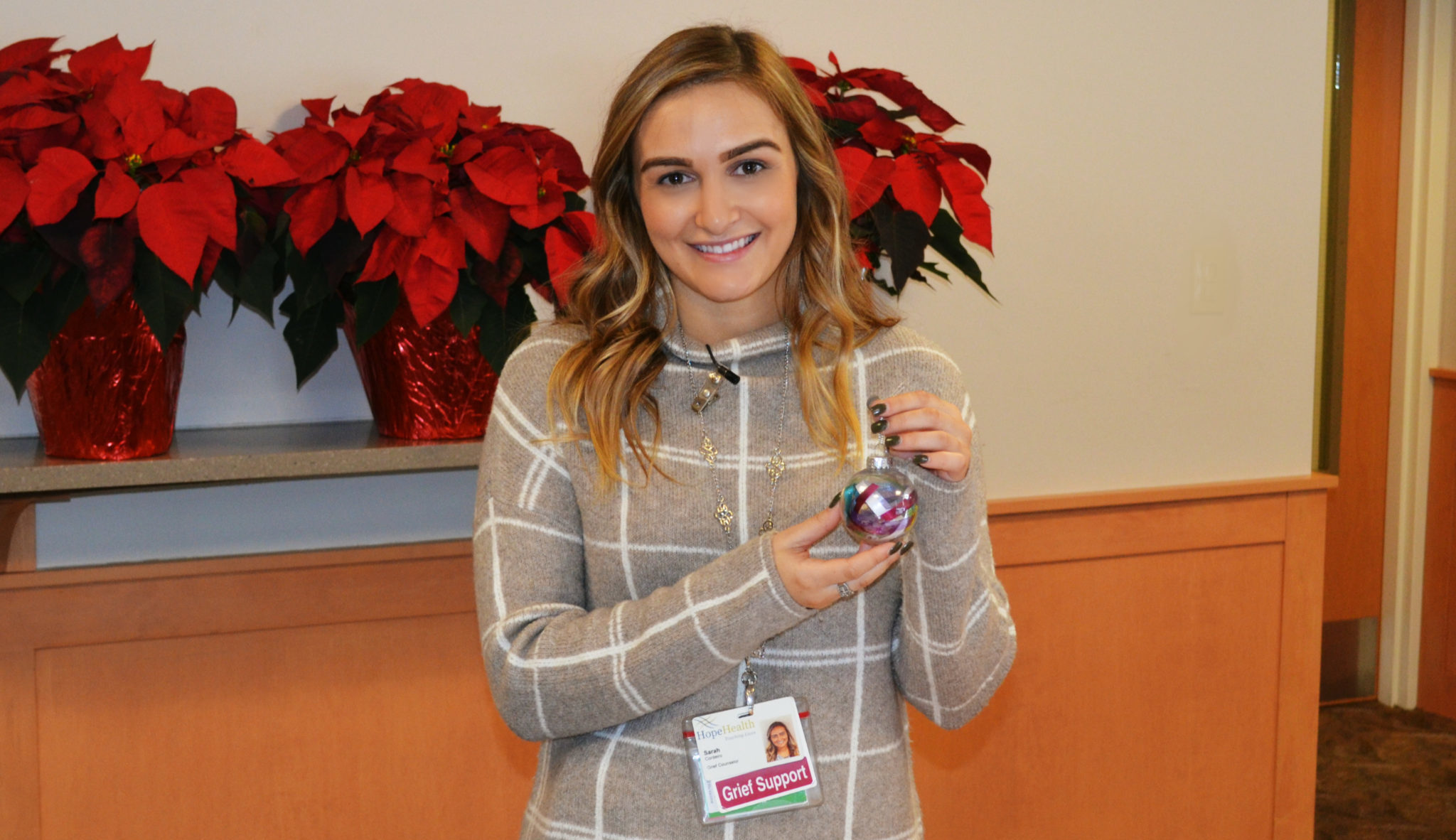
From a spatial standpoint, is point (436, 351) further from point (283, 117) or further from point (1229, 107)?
point (1229, 107)

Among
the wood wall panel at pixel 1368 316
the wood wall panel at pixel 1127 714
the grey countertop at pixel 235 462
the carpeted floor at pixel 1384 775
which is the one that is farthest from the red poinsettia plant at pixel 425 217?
the wood wall panel at pixel 1368 316

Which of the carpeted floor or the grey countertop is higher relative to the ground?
the grey countertop

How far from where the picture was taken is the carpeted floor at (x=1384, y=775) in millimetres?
2949

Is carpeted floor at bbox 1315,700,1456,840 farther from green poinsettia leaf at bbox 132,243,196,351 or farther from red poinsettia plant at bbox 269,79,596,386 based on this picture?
green poinsettia leaf at bbox 132,243,196,351

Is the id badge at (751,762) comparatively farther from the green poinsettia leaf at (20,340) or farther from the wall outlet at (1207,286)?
the wall outlet at (1207,286)

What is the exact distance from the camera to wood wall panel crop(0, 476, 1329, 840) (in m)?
1.80

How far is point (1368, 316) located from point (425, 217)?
3.12 meters

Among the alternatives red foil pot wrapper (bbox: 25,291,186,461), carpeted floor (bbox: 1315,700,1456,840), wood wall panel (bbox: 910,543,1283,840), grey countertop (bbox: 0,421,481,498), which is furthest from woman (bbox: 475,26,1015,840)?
carpeted floor (bbox: 1315,700,1456,840)

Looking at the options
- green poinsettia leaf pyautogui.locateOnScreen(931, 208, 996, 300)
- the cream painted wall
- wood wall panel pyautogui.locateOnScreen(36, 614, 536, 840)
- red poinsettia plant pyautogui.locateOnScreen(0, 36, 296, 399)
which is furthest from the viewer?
the cream painted wall

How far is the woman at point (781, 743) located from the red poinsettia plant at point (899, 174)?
0.67m

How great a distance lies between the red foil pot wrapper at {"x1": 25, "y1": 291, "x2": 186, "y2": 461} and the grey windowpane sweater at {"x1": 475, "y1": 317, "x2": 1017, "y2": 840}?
525 millimetres

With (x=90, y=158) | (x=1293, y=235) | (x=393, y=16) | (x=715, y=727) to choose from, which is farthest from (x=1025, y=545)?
(x=90, y=158)

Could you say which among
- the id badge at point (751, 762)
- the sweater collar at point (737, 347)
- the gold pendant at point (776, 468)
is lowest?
the id badge at point (751, 762)

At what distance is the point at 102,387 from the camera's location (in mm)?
1487
